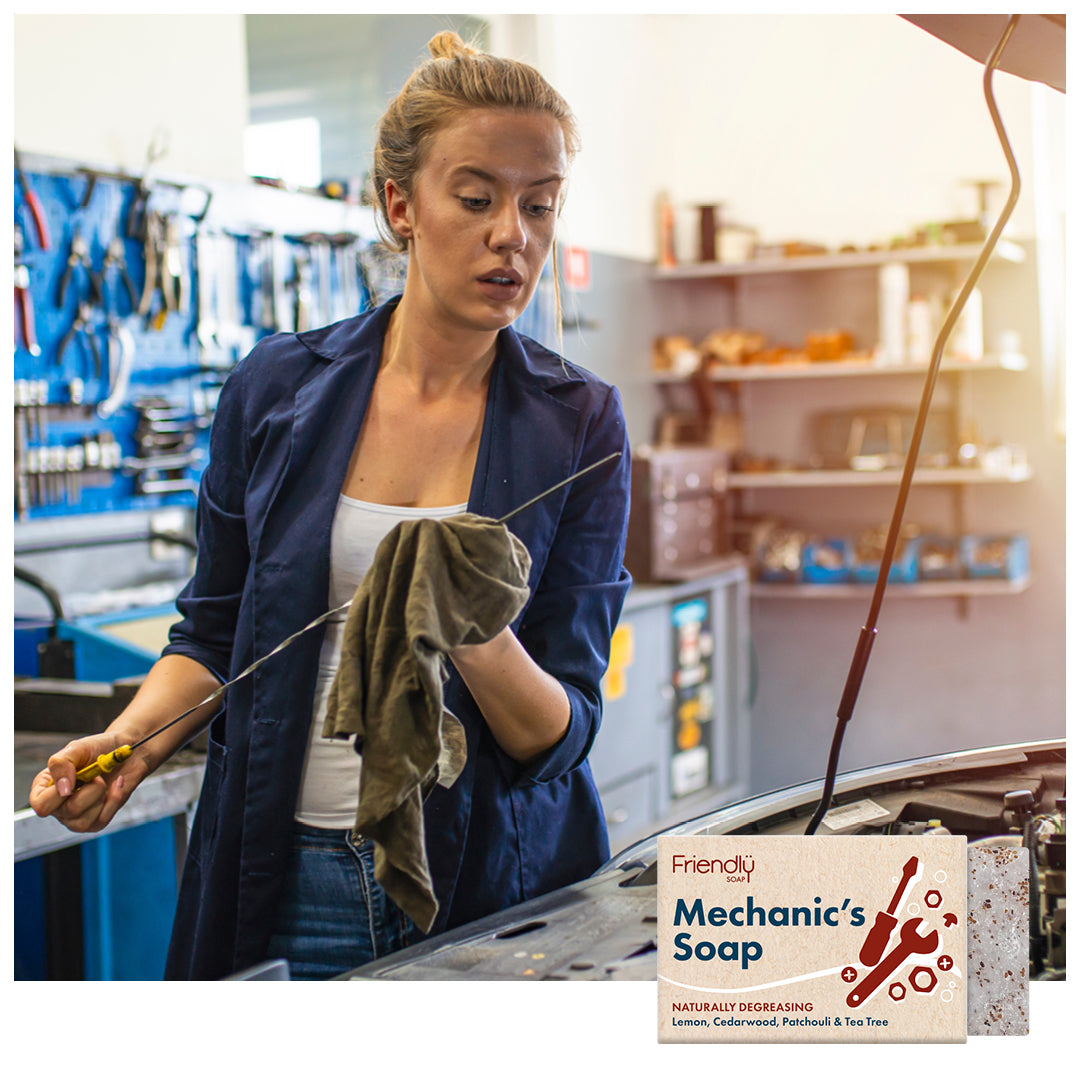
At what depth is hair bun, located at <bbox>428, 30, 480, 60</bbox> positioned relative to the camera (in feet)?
3.43

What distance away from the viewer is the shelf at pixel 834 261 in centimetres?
376

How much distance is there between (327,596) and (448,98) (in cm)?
46

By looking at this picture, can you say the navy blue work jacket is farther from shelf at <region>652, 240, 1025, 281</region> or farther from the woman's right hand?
shelf at <region>652, 240, 1025, 281</region>

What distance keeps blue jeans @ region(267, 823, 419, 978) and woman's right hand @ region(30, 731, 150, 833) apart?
17 centimetres

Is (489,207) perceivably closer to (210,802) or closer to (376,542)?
(376,542)

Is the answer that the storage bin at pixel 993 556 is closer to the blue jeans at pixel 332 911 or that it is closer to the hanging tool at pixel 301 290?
the hanging tool at pixel 301 290

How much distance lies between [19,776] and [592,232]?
2968mm

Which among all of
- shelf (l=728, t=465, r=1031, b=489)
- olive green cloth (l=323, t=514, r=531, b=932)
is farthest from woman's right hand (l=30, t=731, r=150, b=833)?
shelf (l=728, t=465, r=1031, b=489)

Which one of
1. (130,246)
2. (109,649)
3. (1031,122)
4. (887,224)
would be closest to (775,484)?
(887,224)

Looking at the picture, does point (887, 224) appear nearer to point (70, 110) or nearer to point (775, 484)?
point (775, 484)

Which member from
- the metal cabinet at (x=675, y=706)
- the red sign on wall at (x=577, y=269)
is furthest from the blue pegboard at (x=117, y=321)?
the metal cabinet at (x=675, y=706)

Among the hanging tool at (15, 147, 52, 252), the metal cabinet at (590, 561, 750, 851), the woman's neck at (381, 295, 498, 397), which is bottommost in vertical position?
the metal cabinet at (590, 561, 750, 851)

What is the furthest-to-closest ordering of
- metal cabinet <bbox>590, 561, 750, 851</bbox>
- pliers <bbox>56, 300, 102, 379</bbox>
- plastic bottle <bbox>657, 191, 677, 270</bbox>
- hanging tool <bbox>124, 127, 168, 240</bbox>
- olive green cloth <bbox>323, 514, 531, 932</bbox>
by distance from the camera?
plastic bottle <bbox>657, 191, 677, 270</bbox> → metal cabinet <bbox>590, 561, 750, 851</bbox> → hanging tool <bbox>124, 127, 168, 240</bbox> → pliers <bbox>56, 300, 102, 379</bbox> → olive green cloth <bbox>323, 514, 531, 932</bbox>

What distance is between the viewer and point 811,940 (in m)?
1.00
